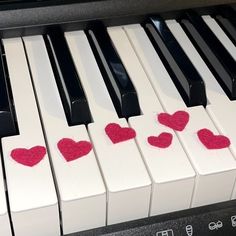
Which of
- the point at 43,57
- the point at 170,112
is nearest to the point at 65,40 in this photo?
the point at 43,57

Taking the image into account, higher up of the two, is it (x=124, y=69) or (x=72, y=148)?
(x=124, y=69)

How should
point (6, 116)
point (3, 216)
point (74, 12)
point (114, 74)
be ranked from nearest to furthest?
point (3, 216)
point (6, 116)
point (114, 74)
point (74, 12)

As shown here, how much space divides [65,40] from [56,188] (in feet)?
1.23

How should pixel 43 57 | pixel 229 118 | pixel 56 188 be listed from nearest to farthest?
pixel 56 188 → pixel 229 118 → pixel 43 57

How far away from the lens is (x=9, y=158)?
88 centimetres

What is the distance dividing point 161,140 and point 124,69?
0.57 feet

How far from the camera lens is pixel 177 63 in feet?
3.47

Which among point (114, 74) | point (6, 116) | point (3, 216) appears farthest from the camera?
point (114, 74)

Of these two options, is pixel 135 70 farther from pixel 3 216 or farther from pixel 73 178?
pixel 3 216

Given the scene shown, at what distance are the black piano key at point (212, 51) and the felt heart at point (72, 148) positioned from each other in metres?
0.31

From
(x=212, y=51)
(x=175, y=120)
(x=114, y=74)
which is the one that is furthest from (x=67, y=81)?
(x=212, y=51)

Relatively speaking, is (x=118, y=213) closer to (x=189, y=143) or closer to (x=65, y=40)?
(x=189, y=143)

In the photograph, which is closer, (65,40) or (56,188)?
(56,188)

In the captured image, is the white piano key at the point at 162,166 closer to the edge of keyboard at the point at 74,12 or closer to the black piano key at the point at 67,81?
the black piano key at the point at 67,81
